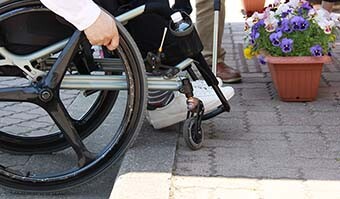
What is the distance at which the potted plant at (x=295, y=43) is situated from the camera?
413 cm

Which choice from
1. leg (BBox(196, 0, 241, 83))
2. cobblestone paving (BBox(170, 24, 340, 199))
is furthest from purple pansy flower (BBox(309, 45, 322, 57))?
leg (BBox(196, 0, 241, 83))

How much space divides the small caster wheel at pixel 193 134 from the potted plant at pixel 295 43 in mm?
942

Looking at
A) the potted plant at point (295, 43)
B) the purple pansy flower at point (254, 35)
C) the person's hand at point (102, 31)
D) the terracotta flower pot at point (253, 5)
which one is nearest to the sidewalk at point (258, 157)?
the potted plant at point (295, 43)

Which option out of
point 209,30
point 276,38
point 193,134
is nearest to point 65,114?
point 193,134

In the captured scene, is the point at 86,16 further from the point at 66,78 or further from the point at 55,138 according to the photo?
the point at 55,138

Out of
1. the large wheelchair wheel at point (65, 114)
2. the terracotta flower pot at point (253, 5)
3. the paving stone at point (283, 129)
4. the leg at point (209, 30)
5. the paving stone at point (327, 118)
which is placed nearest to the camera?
the large wheelchair wheel at point (65, 114)

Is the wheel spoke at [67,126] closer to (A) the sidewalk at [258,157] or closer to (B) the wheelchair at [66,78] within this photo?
(B) the wheelchair at [66,78]

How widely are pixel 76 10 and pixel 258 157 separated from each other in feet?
3.82

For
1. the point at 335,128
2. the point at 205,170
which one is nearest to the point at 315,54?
the point at 335,128

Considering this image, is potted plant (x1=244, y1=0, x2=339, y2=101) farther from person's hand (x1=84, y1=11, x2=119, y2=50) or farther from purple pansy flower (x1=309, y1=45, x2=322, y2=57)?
person's hand (x1=84, y1=11, x2=119, y2=50)

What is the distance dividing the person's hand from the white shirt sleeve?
20 mm

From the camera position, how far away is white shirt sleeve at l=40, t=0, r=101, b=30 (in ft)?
8.84

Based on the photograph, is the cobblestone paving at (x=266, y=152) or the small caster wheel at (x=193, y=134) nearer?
the cobblestone paving at (x=266, y=152)

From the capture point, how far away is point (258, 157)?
11.0 ft
